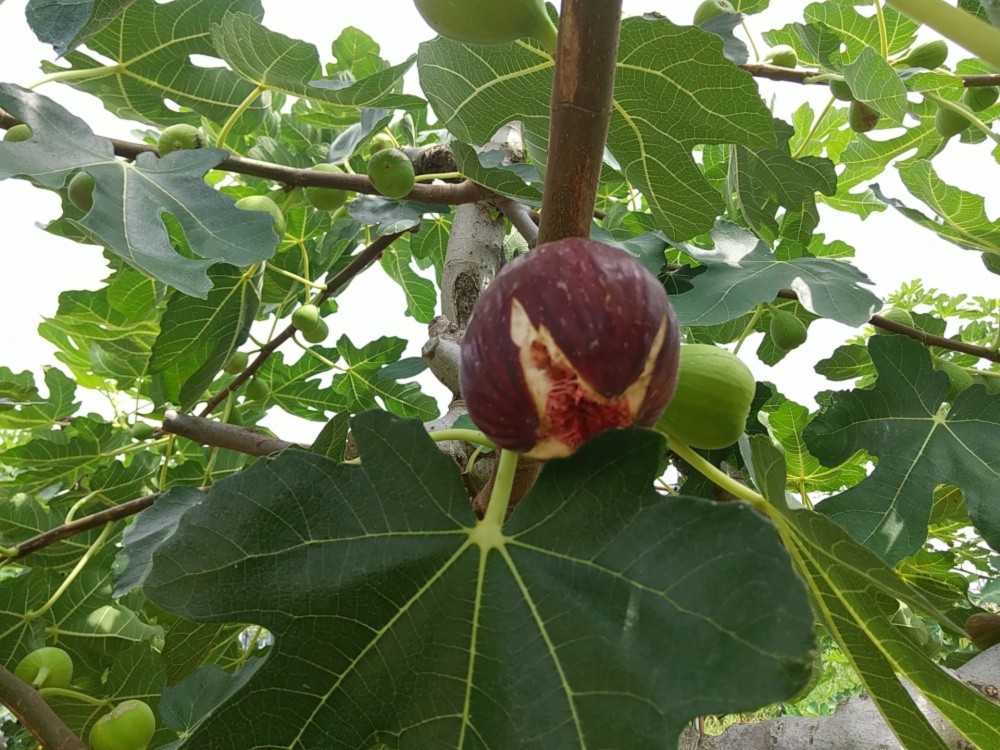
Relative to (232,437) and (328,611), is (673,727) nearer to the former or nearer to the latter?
(328,611)

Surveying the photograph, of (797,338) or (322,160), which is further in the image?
(322,160)

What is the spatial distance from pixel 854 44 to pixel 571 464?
80.8 inches

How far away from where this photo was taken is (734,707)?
23.4 inches

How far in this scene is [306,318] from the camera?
2207 millimetres

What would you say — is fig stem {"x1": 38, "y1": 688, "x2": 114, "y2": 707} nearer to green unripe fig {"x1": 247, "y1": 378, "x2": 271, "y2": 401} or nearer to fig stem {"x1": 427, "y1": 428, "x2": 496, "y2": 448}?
green unripe fig {"x1": 247, "y1": 378, "x2": 271, "y2": 401}

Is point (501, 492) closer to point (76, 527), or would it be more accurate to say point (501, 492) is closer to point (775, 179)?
point (775, 179)

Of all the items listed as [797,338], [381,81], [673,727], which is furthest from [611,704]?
[381,81]

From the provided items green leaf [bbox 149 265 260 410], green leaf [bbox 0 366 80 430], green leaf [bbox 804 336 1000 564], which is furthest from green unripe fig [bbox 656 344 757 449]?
green leaf [bbox 0 366 80 430]

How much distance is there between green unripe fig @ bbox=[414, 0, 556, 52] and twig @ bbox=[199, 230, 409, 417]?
4.80 ft

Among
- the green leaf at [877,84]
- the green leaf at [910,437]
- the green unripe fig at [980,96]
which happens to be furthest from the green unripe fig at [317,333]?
the green unripe fig at [980,96]

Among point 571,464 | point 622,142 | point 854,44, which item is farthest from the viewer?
point 854,44

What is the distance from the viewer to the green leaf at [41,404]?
275 centimetres

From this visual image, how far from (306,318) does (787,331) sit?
4.19 feet

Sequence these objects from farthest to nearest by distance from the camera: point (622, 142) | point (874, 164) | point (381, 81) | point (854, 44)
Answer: point (874, 164), point (854, 44), point (381, 81), point (622, 142)
